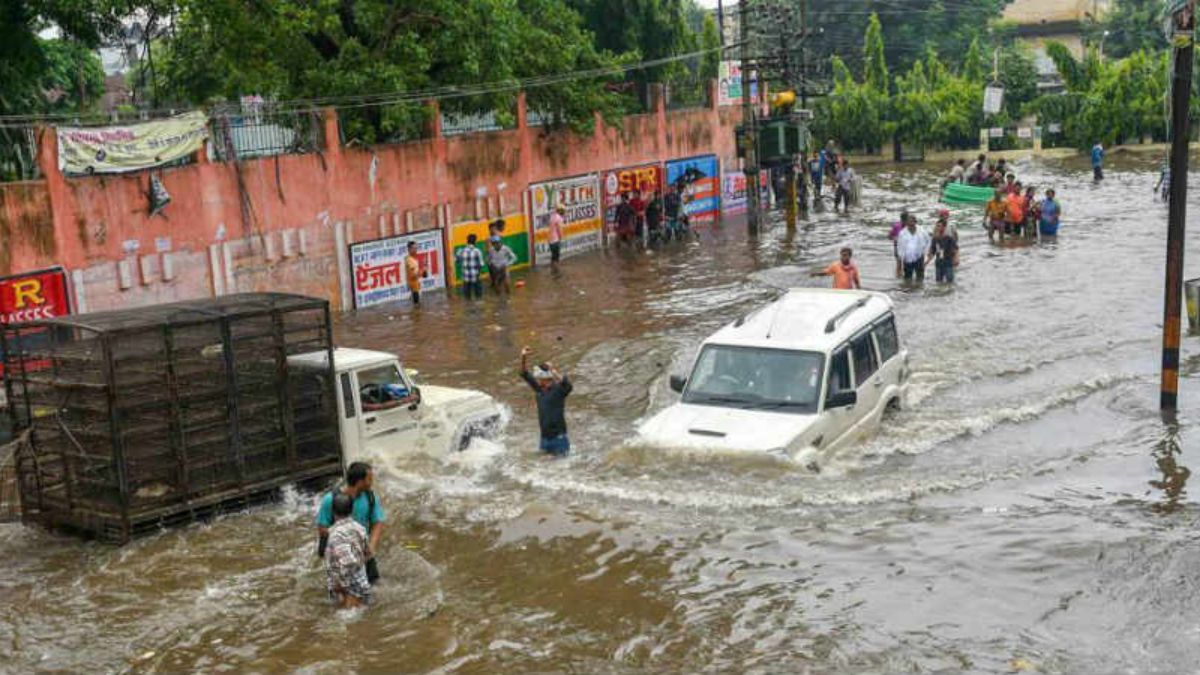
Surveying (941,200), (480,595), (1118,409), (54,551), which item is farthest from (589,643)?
(941,200)

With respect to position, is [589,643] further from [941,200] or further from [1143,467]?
[941,200]

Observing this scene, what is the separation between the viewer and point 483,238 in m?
30.5

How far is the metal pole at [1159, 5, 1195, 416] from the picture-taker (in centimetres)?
1477

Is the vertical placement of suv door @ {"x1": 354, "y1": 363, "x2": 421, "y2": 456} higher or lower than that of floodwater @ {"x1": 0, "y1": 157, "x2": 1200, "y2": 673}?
higher

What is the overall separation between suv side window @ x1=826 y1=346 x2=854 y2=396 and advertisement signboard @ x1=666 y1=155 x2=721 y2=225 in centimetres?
2416

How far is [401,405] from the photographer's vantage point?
13938 millimetres

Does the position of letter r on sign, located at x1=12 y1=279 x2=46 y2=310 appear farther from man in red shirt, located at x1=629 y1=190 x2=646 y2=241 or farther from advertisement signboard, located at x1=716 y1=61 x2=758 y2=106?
advertisement signboard, located at x1=716 y1=61 x2=758 y2=106

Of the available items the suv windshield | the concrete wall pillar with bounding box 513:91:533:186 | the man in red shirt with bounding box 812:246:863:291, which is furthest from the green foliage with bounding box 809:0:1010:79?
the suv windshield

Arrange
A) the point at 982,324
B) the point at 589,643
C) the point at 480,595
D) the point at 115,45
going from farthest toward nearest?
1. the point at 115,45
2. the point at 982,324
3. the point at 480,595
4. the point at 589,643

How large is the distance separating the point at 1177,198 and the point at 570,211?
20.4 meters

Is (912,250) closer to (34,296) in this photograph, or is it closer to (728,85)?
(34,296)

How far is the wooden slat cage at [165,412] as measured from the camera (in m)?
12.0

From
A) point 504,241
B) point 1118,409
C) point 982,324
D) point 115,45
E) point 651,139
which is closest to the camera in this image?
point 1118,409

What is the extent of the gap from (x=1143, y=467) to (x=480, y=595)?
743 cm
